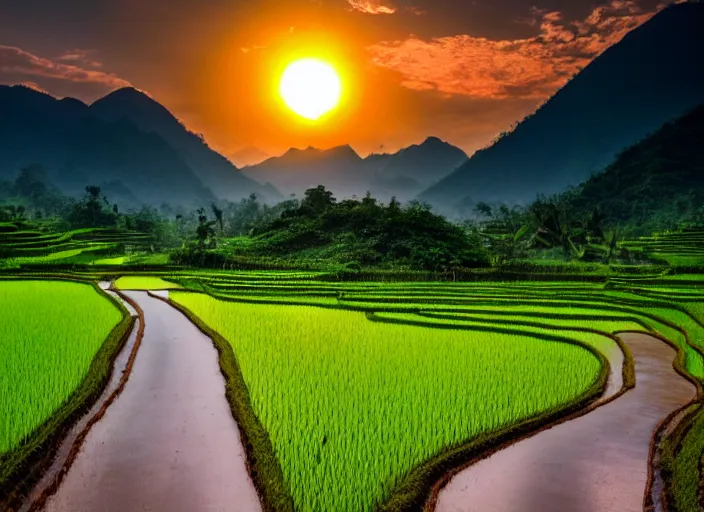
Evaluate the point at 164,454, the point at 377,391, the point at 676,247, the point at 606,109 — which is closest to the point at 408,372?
the point at 377,391

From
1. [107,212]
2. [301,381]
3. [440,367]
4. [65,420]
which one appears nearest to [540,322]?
[440,367]

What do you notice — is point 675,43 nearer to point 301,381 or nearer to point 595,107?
point 595,107

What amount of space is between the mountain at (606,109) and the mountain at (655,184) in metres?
79.8

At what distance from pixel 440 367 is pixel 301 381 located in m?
2.57

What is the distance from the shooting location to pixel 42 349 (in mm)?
9523

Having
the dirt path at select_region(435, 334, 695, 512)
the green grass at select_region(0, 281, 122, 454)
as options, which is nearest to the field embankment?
the green grass at select_region(0, 281, 122, 454)

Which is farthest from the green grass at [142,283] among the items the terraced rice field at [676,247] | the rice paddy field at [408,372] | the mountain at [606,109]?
the mountain at [606,109]

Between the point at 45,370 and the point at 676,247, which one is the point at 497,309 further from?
the point at 676,247

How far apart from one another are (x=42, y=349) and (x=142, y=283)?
14116 millimetres

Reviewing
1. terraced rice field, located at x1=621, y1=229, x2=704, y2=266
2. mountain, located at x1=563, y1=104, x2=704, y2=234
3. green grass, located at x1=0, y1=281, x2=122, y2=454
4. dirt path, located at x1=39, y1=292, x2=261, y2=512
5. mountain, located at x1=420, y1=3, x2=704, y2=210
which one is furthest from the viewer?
mountain, located at x1=420, y1=3, x2=704, y2=210

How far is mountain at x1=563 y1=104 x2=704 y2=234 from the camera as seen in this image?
194 feet

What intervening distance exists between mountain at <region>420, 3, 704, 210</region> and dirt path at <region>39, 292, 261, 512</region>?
6785 inches

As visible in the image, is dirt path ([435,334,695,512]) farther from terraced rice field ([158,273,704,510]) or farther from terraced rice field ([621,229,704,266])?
terraced rice field ([621,229,704,266])

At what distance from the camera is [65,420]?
6.12m
